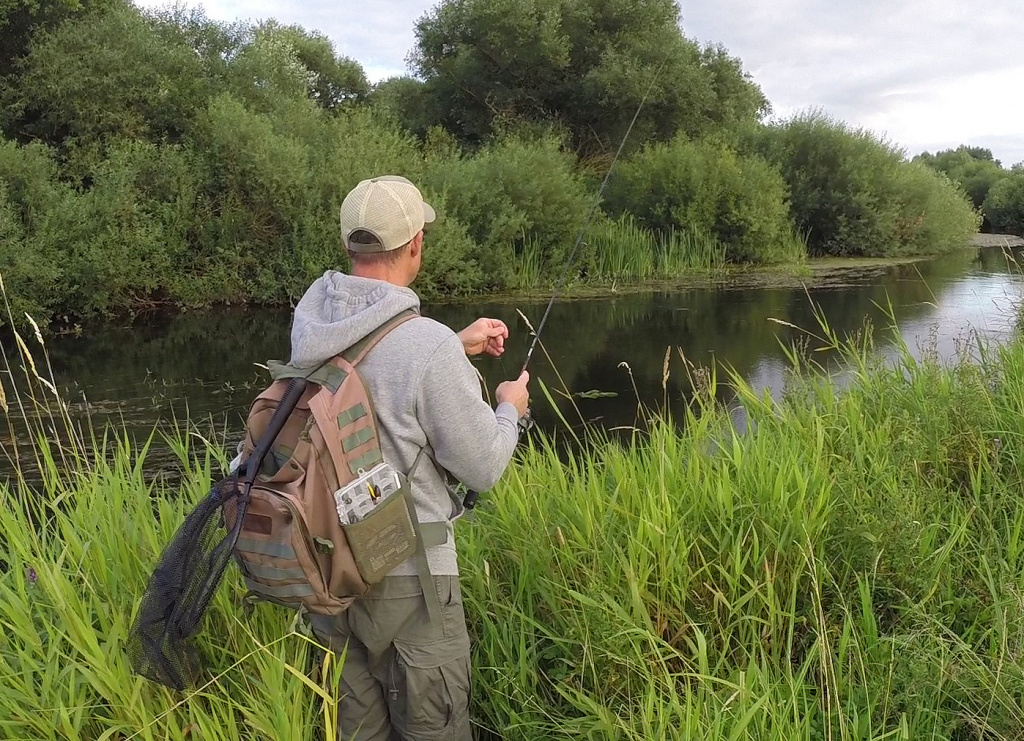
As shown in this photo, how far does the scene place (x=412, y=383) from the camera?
5.71ft

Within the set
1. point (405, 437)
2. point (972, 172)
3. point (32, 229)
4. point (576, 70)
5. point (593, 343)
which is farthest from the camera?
point (972, 172)

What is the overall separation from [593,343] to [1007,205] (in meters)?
34.8

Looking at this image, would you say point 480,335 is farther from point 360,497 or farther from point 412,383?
point 360,497

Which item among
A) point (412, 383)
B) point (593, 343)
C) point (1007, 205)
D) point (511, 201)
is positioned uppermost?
point (1007, 205)

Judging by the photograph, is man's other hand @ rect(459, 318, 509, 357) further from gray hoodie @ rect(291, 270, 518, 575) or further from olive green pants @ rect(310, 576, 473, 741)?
olive green pants @ rect(310, 576, 473, 741)

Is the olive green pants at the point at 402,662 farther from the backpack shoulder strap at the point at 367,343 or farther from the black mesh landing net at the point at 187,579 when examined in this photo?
the backpack shoulder strap at the point at 367,343

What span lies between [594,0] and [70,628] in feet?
83.5

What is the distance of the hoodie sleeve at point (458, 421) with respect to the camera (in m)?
1.74

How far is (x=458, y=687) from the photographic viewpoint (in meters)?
1.96

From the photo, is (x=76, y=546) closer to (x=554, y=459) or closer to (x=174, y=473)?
(x=554, y=459)

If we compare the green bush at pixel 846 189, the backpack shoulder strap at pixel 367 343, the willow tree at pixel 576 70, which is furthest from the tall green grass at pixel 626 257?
the backpack shoulder strap at pixel 367 343

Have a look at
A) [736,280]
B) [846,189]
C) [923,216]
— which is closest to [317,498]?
[736,280]

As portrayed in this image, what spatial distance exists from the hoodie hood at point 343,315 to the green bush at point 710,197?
62.1ft

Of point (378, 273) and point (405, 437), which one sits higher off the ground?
point (378, 273)
